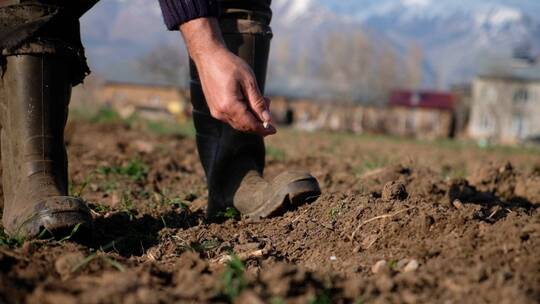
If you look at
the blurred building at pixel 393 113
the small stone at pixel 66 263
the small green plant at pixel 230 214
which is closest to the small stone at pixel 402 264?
the small stone at pixel 66 263

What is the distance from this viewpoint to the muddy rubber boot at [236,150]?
2658 mm

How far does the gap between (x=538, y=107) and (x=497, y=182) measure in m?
55.1

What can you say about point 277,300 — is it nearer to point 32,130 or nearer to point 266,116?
point 266,116

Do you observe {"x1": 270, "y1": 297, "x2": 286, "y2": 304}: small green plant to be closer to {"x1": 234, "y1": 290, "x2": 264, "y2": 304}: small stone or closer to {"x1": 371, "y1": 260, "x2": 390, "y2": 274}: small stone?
{"x1": 234, "y1": 290, "x2": 264, "y2": 304}: small stone

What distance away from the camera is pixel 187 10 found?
212cm

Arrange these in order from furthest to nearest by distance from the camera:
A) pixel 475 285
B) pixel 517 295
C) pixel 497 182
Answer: pixel 497 182, pixel 475 285, pixel 517 295

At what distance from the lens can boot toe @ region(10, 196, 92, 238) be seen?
2.08 metres

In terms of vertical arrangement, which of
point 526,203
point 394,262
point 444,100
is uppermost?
point 394,262

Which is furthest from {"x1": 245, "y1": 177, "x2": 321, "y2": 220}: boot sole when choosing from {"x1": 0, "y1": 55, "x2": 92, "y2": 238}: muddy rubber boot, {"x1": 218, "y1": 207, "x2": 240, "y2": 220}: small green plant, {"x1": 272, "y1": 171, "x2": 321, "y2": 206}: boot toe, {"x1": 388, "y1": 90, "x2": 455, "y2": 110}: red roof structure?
{"x1": 388, "y1": 90, "x2": 455, "y2": 110}: red roof structure

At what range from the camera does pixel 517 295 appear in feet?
4.64

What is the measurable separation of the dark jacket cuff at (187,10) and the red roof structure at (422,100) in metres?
61.8

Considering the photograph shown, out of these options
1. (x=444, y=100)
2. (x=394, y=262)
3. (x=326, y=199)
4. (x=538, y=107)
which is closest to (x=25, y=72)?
(x=326, y=199)

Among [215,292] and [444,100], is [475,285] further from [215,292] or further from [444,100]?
[444,100]

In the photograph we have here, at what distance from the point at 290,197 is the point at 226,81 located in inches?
25.0
